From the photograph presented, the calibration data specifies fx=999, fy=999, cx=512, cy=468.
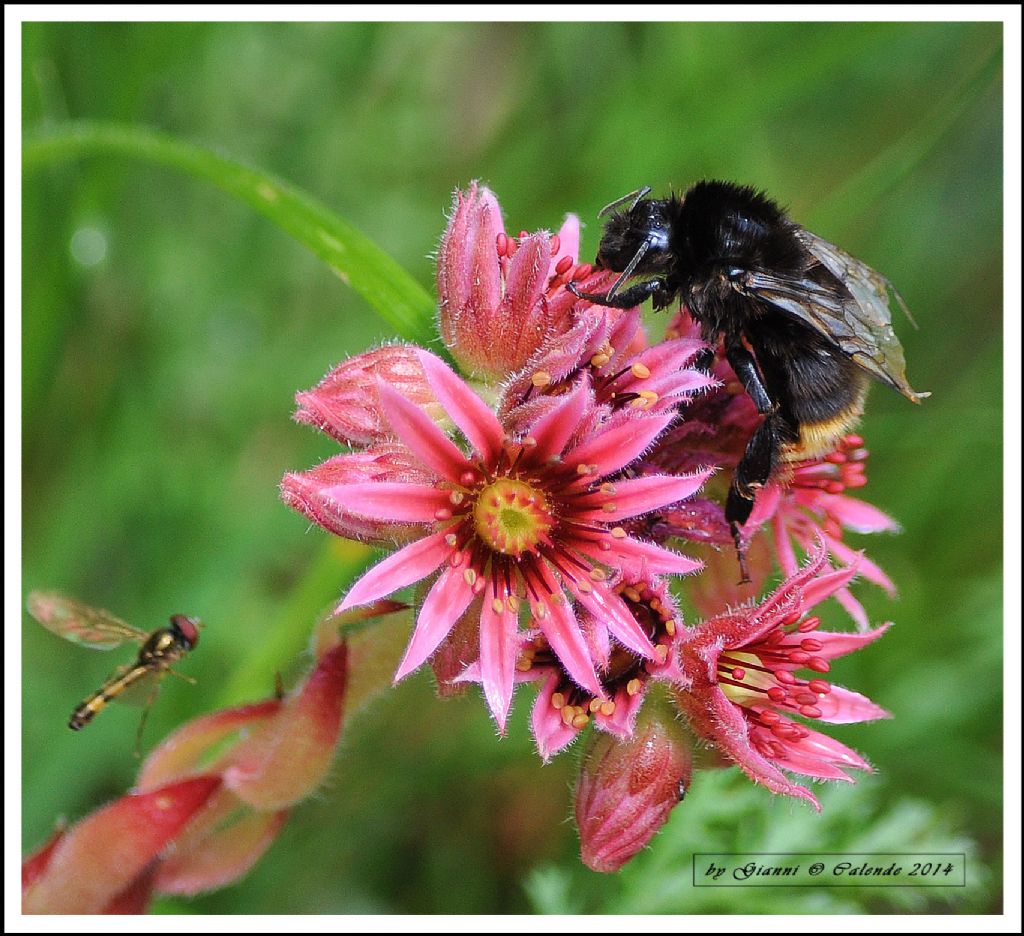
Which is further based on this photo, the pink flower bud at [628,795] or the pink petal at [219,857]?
the pink petal at [219,857]

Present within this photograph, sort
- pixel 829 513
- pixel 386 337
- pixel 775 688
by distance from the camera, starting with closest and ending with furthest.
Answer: pixel 775 688
pixel 829 513
pixel 386 337

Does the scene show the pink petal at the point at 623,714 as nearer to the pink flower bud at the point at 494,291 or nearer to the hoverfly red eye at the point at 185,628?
the pink flower bud at the point at 494,291

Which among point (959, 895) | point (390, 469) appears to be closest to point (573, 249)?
point (390, 469)

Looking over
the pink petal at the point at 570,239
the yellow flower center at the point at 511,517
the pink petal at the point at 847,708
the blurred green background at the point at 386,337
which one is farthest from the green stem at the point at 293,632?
the pink petal at the point at 847,708

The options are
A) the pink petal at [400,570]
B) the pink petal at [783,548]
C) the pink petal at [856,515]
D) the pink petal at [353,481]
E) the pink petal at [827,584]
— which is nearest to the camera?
the pink petal at [400,570]

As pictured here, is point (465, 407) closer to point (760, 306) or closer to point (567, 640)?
point (567, 640)

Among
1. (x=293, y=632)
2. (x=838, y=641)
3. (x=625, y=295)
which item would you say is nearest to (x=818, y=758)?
(x=838, y=641)
